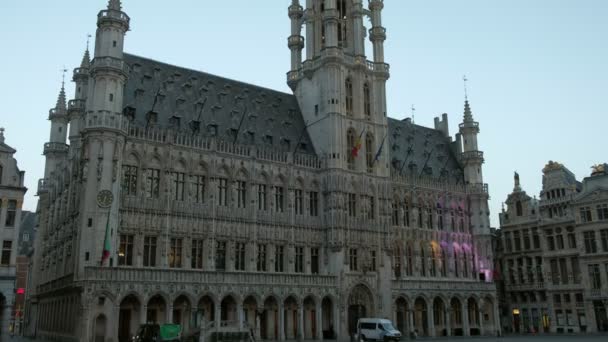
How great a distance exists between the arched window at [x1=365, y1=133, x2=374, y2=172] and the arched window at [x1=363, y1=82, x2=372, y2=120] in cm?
238

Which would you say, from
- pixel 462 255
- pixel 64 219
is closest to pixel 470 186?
pixel 462 255

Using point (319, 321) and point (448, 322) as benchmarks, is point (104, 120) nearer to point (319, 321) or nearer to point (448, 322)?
point (319, 321)

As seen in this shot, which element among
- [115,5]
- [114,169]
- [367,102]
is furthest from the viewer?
[367,102]

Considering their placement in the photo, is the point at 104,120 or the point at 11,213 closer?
the point at 11,213

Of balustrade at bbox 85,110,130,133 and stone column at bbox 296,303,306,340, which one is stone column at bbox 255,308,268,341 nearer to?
stone column at bbox 296,303,306,340

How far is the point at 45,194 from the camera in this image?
219 ft

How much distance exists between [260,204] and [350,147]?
12.8 meters

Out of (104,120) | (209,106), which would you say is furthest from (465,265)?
(104,120)

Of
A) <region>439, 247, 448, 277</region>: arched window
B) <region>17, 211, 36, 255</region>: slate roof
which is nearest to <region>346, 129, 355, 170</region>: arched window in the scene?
<region>439, 247, 448, 277</region>: arched window

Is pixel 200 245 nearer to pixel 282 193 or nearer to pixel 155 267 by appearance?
pixel 155 267

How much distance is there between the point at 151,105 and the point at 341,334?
28443mm

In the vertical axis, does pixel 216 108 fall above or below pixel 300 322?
above

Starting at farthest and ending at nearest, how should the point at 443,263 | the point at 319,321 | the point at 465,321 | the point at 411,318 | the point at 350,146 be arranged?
the point at 443,263 < the point at 465,321 < the point at 350,146 < the point at 411,318 < the point at 319,321

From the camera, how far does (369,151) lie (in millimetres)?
65688
